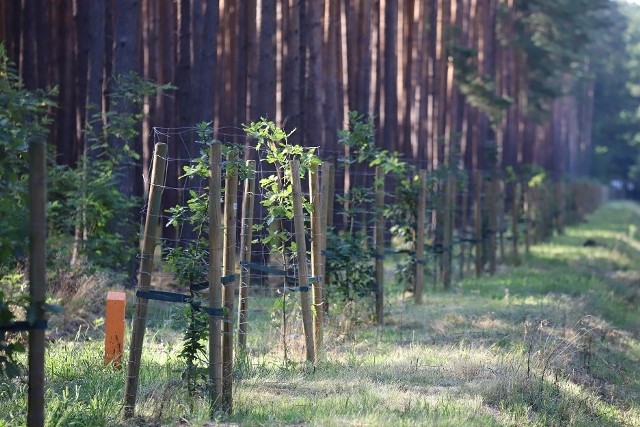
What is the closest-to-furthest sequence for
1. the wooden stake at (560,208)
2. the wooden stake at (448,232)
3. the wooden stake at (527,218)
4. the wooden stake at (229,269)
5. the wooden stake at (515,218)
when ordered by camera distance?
1. the wooden stake at (229,269)
2. the wooden stake at (448,232)
3. the wooden stake at (515,218)
4. the wooden stake at (527,218)
5. the wooden stake at (560,208)

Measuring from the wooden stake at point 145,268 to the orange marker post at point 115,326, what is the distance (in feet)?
5.95

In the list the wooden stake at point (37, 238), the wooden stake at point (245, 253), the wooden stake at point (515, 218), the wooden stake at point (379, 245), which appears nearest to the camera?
the wooden stake at point (37, 238)

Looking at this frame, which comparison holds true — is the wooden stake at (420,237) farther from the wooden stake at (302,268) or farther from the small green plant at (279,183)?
the wooden stake at (302,268)

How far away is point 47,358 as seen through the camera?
1160 centimetres

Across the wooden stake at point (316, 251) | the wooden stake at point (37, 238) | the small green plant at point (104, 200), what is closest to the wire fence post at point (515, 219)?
the small green plant at point (104, 200)

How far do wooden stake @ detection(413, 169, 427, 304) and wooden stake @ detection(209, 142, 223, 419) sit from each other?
9.10m

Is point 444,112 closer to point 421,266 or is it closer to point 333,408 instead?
point 421,266

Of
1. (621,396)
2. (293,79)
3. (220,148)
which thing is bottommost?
(621,396)

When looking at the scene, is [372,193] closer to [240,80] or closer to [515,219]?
[240,80]

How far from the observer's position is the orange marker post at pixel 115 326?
11.2 meters

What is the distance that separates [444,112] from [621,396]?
31.5 m

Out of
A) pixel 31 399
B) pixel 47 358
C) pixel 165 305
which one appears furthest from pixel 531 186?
pixel 31 399

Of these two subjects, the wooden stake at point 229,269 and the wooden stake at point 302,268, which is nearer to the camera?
the wooden stake at point 229,269

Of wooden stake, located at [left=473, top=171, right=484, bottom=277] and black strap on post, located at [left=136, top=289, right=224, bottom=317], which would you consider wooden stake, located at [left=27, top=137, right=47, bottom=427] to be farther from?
wooden stake, located at [left=473, top=171, right=484, bottom=277]
